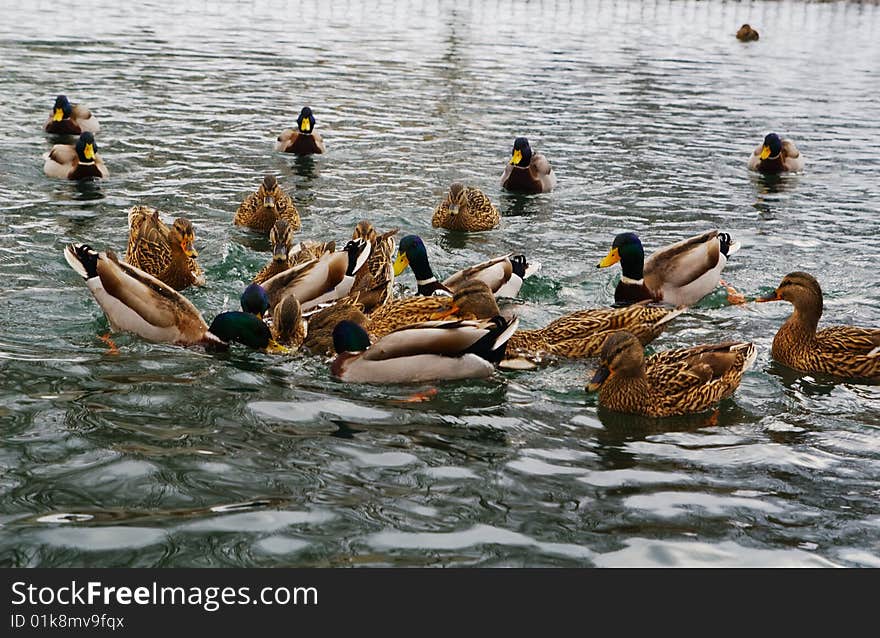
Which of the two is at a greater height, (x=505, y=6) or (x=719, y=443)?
(x=505, y=6)

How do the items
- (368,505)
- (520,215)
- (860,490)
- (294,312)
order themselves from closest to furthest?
(368,505) → (860,490) → (294,312) → (520,215)

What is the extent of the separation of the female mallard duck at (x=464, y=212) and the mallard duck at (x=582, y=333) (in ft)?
12.8

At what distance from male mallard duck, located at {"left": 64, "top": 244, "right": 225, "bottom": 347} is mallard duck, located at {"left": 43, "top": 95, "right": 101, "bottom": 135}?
805 cm

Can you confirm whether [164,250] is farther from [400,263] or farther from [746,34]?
[746,34]

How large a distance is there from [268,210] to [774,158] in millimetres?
7484

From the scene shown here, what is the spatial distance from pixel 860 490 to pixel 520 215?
7.52 meters

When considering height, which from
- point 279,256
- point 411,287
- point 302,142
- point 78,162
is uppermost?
point 302,142

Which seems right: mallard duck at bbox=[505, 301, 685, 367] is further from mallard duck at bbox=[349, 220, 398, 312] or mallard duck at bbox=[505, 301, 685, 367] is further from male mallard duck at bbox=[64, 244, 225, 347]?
male mallard duck at bbox=[64, 244, 225, 347]

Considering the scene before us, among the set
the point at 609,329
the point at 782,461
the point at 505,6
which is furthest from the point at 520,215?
the point at 505,6

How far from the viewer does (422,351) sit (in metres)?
8.16

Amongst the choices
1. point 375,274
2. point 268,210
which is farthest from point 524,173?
point 375,274

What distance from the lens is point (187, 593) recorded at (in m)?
5.29

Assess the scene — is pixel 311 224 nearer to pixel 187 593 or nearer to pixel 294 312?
pixel 294 312

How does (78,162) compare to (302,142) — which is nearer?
(78,162)
